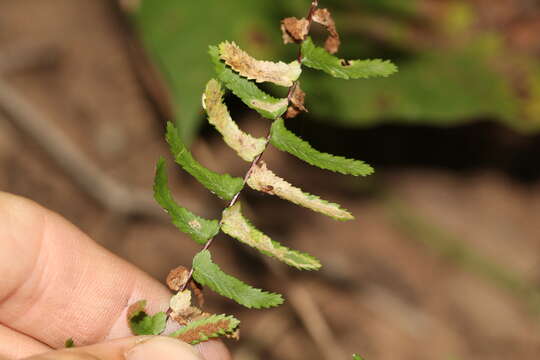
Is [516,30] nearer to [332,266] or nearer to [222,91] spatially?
[332,266]

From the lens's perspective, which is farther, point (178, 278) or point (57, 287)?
point (57, 287)

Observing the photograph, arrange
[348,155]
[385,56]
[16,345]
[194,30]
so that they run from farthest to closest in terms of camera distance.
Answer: [348,155]
[385,56]
[194,30]
[16,345]

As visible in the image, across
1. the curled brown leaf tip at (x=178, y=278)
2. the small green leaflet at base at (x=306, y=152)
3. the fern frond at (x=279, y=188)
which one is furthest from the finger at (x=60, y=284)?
the small green leaflet at base at (x=306, y=152)

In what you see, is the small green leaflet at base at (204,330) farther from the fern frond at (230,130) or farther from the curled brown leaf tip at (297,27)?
the curled brown leaf tip at (297,27)

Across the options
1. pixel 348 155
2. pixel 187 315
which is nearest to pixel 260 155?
pixel 187 315

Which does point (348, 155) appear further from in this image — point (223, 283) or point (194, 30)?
point (223, 283)

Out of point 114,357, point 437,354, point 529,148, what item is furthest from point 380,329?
point 114,357
